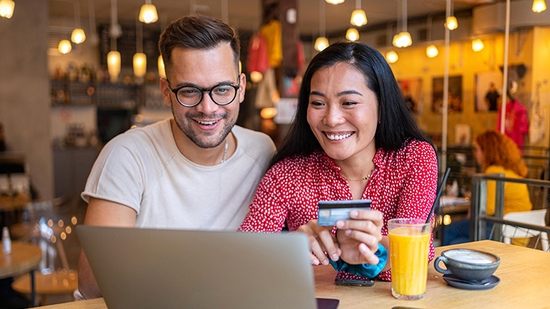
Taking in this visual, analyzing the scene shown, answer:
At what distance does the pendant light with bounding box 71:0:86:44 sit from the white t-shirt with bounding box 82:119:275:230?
583 centimetres

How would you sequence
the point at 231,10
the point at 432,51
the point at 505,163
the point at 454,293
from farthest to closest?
the point at 231,10 → the point at 432,51 → the point at 505,163 → the point at 454,293

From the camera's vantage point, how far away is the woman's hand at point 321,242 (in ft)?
4.31

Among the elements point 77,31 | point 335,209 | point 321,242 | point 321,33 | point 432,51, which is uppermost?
point 321,33

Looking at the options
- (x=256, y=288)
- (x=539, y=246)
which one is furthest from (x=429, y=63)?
(x=256, y=288)

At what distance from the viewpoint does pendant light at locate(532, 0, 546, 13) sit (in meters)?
3.18

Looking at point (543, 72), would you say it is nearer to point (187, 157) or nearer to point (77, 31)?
point (187, 157)

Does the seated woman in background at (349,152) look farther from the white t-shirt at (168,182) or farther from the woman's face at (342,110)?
the white t-shirt at (168,182)

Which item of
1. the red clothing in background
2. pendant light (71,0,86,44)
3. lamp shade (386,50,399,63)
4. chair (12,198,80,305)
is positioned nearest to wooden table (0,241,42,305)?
chair (12,198,80,305)

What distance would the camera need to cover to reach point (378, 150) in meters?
1.76

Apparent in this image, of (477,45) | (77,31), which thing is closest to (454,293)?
(477,45)

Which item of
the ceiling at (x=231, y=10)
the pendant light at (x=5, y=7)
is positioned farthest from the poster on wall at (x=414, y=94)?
the pendant light at (x=5, y=7)

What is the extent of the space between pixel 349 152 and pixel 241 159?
1.53ft

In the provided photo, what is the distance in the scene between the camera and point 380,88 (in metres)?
1.68

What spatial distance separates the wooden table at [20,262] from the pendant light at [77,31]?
166 inches
